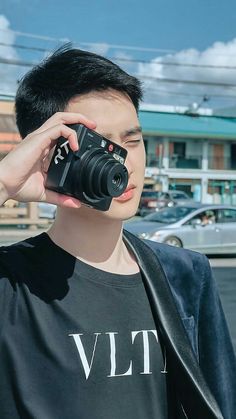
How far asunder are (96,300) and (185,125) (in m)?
37.2

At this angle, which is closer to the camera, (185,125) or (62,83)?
(62,83)

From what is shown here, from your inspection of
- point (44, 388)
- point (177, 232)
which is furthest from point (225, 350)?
point (177, 232)

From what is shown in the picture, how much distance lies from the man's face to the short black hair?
0.10 ft

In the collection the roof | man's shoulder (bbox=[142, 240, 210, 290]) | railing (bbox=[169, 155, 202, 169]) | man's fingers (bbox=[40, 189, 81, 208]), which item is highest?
the roof

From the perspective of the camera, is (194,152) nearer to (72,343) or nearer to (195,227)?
(195,227)

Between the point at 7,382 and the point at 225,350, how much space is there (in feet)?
1.92

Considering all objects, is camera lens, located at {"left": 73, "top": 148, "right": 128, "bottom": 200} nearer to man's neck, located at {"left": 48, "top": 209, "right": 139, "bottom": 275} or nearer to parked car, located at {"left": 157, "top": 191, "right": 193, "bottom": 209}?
man's neck, located at {"left": 48, "top": 209, "right": 139, "bottom": 275}

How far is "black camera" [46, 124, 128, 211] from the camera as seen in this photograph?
46.8 inches

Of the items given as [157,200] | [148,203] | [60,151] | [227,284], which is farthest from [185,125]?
[60,151]

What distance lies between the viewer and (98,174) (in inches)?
46.7

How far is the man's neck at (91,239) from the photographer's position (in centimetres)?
144

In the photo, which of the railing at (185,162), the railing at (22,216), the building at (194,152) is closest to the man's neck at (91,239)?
the railing at (22,216)

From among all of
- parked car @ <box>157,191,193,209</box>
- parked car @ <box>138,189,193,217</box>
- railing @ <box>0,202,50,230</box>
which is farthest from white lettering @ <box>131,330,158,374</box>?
parked car @ <box>157,191,193,209</box>

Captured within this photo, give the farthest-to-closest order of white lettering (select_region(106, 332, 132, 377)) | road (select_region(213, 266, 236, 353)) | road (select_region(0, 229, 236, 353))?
1. road (select_region(0, 229, 236, 353))
2. road (select_region(213, 266, 236, 353))
3. white lettering (select_region(106, 332, 132, 377))
